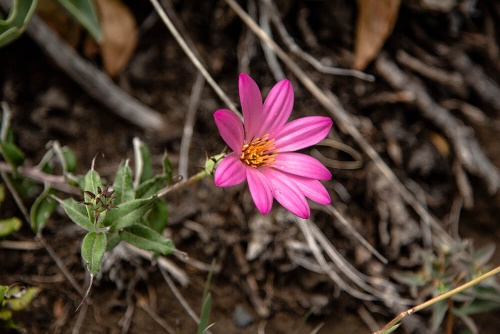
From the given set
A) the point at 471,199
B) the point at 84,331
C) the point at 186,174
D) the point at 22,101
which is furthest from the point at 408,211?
the point at 22,101

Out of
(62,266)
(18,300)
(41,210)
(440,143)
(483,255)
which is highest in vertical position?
(41,210)

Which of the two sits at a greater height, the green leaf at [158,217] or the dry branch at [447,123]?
the green leaf at [158,217]

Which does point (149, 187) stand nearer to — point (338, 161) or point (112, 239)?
point (112, 239)

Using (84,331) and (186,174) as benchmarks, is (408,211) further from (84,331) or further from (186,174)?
(84,331)

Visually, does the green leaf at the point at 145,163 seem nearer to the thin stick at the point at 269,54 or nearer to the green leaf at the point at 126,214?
the green leaf at the point at 126,214

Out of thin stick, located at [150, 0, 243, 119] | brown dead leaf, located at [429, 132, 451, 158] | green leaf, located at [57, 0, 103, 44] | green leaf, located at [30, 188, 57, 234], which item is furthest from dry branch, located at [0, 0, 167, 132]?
brown dead leaf, located at [429, 132, 451, 158]

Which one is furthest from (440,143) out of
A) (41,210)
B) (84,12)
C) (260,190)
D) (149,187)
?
(41,210)

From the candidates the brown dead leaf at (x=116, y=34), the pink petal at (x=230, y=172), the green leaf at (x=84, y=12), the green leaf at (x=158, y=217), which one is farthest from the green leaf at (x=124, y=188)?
the brown dead leaf at (x=116, y=34)

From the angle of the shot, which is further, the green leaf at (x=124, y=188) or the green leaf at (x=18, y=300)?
the green leaf at (x=18, y=300)
